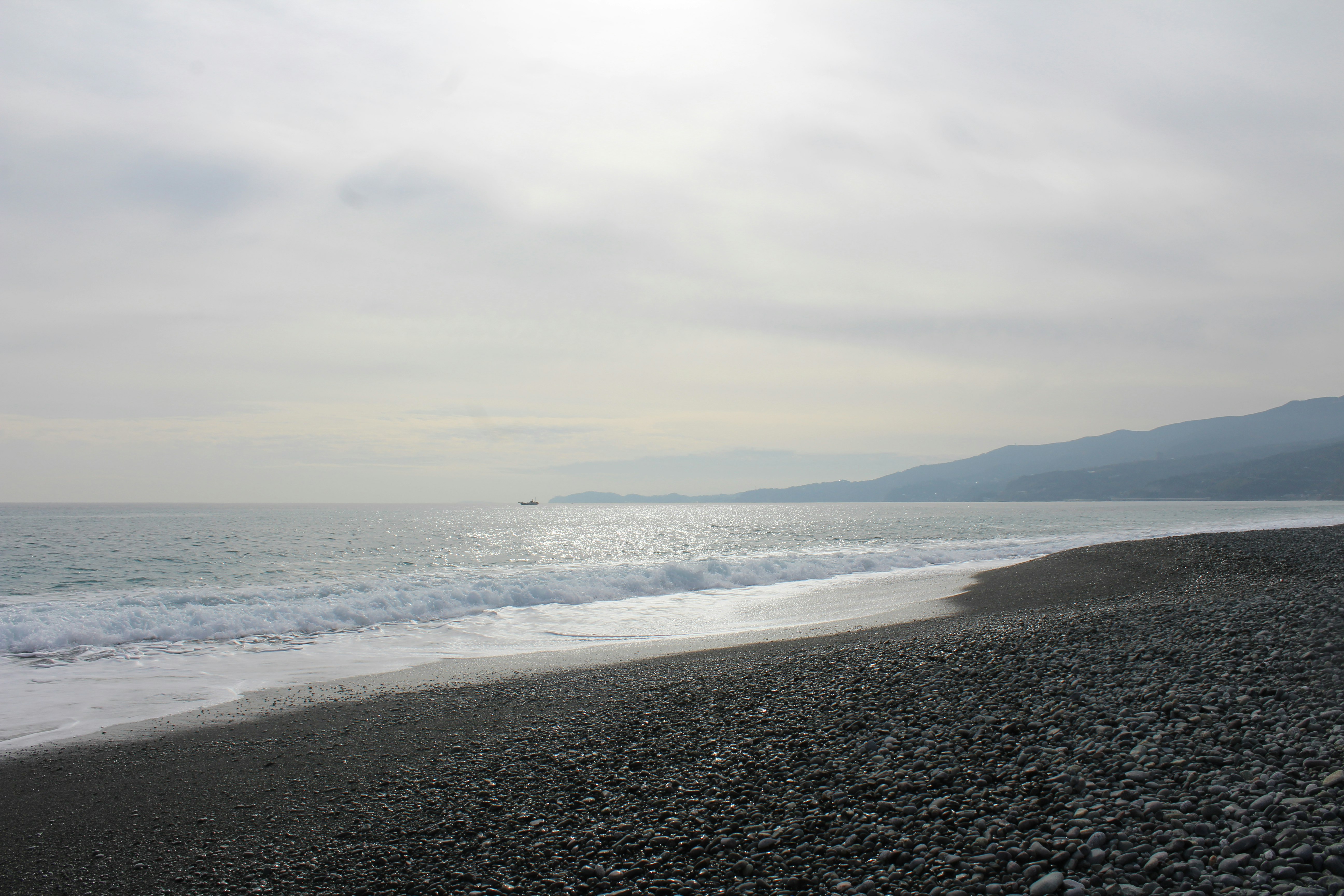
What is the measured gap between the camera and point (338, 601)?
68.5 feet

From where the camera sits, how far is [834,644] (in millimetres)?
12148

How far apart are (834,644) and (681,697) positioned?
4.35 metres

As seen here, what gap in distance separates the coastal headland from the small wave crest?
9710 mm

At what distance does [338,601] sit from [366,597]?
95cm

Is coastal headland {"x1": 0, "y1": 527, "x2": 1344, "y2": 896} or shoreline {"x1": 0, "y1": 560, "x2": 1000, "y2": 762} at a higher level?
coastal headland {"x1": 0, "y1": 527, "x2": 1344, "y2": 896}

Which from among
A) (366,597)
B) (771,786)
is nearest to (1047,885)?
(771,786)

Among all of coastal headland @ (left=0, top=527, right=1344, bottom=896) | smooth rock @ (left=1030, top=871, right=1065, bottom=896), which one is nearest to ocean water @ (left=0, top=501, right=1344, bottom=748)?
coastal headland @ (left=0, top=527, right=1344, bottom=896)

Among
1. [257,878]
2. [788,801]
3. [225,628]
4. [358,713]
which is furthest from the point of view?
[225,628]

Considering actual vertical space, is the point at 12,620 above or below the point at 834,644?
above

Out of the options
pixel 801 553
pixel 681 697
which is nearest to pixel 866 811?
pixel 681 697

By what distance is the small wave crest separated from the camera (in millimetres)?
16406

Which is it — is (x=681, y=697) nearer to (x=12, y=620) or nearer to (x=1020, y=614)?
(x=1020, y=614)

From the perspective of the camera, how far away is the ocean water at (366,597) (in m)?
12.9

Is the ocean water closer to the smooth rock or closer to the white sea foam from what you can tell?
the white sea foam
